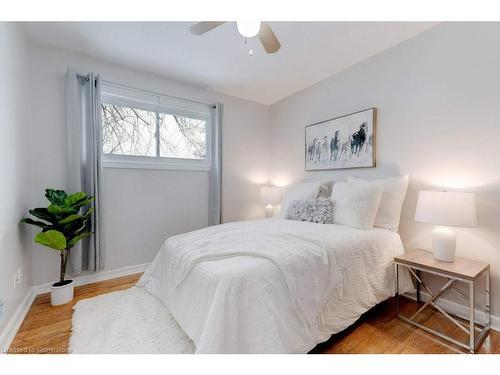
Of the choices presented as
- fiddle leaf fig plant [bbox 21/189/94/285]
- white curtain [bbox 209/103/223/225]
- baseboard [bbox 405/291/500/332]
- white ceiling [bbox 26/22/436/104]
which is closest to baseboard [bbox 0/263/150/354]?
fiddle leaf fig plant [bbox 21/189/94/285]

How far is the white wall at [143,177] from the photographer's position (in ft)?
7.18

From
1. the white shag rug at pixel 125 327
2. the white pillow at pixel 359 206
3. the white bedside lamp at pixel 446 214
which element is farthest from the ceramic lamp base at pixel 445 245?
the white shag rug at pixel 125 327

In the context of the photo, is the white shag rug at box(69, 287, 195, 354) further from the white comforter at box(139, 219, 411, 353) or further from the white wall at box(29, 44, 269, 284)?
the white wall at box(29, 44, 269, 284)

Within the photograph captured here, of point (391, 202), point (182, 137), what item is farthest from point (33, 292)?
point (391, 202)

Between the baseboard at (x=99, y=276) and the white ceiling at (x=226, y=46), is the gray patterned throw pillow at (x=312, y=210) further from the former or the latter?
the baseboard at (x=99, y=276)

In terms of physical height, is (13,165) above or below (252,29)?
below

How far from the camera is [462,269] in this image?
1.53m

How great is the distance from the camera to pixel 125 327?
1616mm

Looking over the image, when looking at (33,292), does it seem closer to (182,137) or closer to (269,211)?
(182,137)

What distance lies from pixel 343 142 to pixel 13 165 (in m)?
3.11

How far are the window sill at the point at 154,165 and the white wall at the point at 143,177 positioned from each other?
5 centimetres

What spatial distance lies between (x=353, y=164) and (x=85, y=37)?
303cm

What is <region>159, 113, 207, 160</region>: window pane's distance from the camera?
2.96 metres
